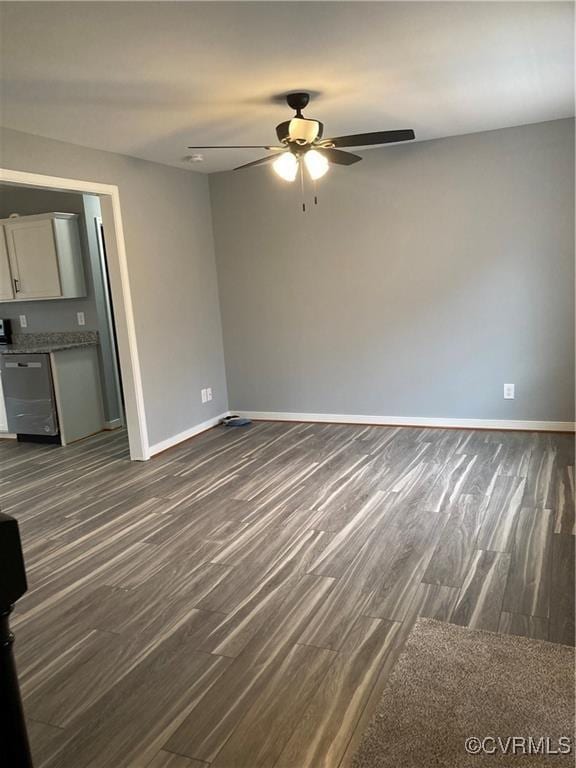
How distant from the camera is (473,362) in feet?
16.3

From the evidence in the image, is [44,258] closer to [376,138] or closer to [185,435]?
[185,435]

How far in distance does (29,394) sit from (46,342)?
2.40 ft

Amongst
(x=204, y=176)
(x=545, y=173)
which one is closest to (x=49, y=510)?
(x=204, y=176)

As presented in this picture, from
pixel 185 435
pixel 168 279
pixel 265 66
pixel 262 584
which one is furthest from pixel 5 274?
pixel 262 584

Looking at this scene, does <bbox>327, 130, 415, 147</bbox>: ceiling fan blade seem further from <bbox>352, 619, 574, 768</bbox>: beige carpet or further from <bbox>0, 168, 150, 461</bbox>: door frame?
<bbox>352, 619, 574, 768</bbox>: beige carpet

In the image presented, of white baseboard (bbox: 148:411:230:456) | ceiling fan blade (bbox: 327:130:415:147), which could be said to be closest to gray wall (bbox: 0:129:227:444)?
white baseboard (bbox: 148:411:230:456)

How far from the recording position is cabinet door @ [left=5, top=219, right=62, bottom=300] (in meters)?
5.43

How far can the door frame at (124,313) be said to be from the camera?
4480 mm

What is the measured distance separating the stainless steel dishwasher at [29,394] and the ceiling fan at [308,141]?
3042 millimetres

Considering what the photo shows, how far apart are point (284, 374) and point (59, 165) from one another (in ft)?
8.95

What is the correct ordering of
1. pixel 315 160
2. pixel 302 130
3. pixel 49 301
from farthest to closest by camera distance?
1. pixel 49 301
2. pixel 315 160
3. pixel 302 130

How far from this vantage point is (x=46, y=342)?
5980 millimetres

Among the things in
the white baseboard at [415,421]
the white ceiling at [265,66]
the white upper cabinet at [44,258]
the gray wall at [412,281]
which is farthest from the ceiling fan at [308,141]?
the white upper cabinet at [44,258]

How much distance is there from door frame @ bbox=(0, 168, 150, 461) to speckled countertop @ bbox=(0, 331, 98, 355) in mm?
1087
